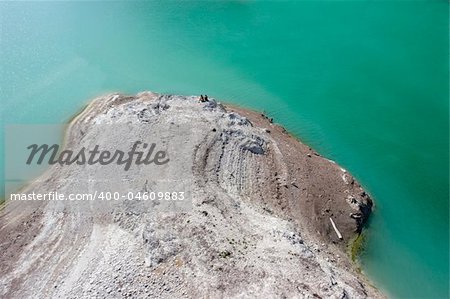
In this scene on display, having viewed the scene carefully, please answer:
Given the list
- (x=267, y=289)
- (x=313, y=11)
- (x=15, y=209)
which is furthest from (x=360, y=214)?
(x=313, y=11)

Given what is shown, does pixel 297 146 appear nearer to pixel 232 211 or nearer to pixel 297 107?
pixel 297 107

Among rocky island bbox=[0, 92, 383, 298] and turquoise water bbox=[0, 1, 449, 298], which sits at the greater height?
turquoise water bbox=[0, 1, 449, 298]

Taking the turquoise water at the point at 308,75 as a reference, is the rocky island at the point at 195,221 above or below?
below

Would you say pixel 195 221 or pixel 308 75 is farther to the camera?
pixel 308 75

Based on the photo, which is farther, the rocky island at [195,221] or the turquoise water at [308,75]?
the turquoise water at [308,75]

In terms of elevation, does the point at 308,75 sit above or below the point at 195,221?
above
